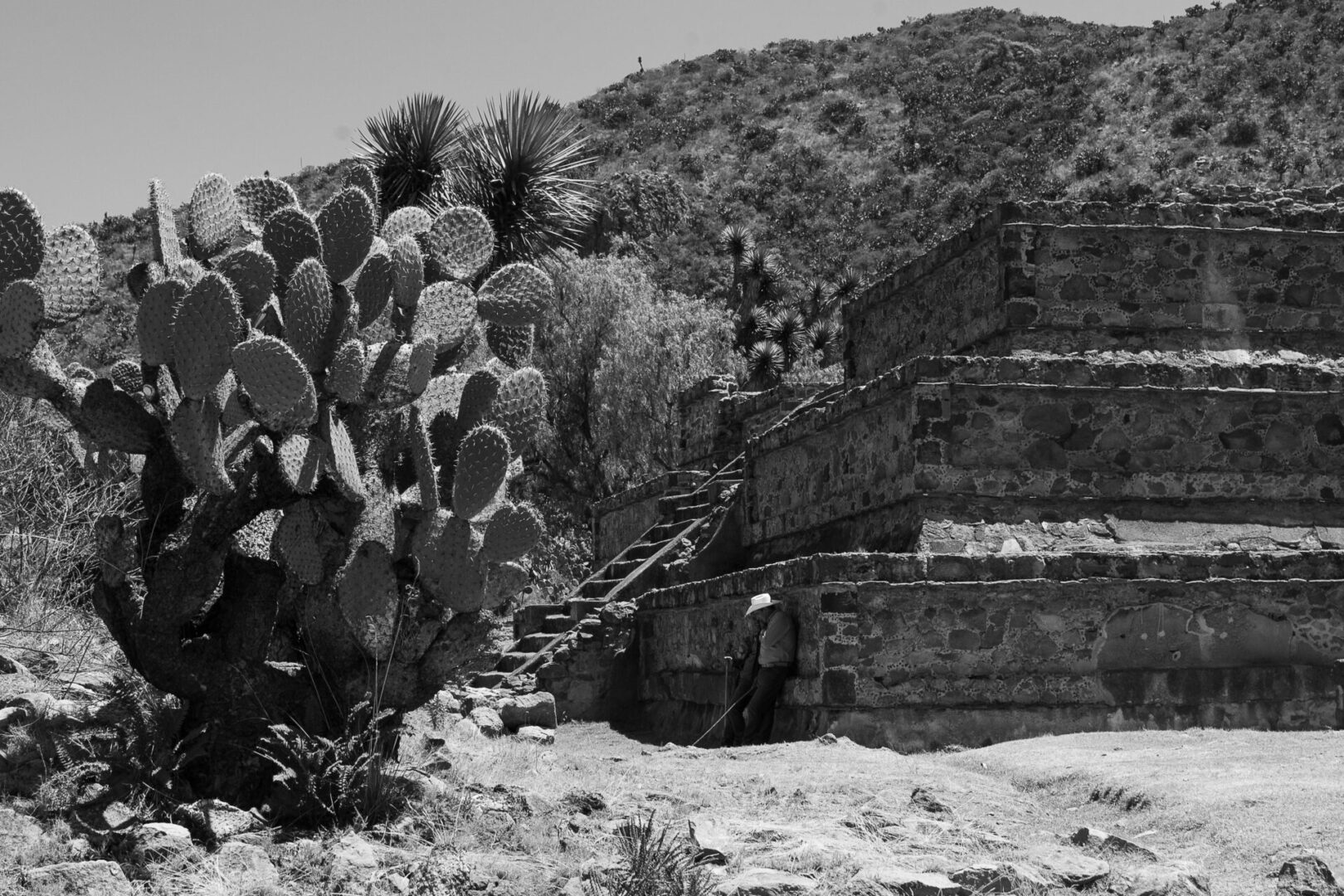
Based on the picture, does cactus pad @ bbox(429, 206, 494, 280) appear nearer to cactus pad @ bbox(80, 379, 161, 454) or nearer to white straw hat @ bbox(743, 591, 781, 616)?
cactus pad @ bbox(80, 379, 161, 454)

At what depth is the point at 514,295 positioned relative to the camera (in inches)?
309

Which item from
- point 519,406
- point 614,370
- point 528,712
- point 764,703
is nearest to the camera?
point 519,406

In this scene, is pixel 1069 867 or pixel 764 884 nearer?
pixel 764 884

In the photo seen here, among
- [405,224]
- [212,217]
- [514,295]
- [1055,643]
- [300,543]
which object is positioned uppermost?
[405,224]

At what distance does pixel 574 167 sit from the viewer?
76.9 ft

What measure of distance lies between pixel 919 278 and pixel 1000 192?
3335 centimetres

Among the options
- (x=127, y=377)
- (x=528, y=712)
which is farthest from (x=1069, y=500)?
(x=127, y=377)

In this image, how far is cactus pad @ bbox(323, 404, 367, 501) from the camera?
638 centimetres

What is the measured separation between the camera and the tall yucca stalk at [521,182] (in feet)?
Answer: 71.3

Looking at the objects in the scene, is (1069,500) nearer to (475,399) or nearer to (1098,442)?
(1098,442)

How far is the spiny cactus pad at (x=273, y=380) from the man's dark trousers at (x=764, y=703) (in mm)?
4749

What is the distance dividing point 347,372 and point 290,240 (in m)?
0.85

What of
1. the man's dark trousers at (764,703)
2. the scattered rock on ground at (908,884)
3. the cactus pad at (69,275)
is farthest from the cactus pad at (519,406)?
the man's dark trousers at (764,703)

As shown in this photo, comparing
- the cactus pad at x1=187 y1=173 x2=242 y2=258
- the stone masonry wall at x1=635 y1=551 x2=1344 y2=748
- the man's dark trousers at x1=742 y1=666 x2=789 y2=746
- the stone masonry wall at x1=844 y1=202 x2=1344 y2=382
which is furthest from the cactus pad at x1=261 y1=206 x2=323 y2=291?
the stone masonry wall at x1=844 y1=202 x2=1344 y2=382
